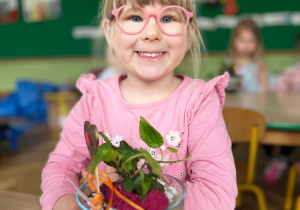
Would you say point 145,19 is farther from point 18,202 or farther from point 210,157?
point 18,202

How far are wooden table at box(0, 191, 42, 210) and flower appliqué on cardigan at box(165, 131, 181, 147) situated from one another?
31 cm

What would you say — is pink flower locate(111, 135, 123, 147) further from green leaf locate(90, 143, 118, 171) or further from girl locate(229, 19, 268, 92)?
girl locate(229, 19, 268, 92)

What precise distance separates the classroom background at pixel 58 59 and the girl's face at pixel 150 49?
162cm

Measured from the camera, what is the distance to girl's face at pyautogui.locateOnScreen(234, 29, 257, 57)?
2.83m

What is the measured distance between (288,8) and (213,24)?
794 millimetres

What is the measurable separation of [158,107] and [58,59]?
3.80 metres

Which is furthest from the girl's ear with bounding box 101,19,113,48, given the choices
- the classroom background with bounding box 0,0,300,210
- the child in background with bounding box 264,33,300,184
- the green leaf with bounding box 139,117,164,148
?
the child in background with bounding box 264,33,300,184

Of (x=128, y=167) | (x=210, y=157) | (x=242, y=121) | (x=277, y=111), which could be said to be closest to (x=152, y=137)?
(x=128, y=167)

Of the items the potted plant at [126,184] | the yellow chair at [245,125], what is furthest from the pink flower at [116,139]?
the yellow chair at [245,125]

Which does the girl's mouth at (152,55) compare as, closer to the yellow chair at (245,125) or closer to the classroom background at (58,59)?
the yellow chair at (245,125)

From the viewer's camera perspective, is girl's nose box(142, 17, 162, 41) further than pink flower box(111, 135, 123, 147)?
No

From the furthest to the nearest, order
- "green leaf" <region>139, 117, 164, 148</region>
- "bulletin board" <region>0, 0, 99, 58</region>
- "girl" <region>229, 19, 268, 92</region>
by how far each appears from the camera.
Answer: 1. "bulletin board" <region>0, 0, 99, 58</region>
2. "girl" <region>229, 19, 268, 92</region>
3. "green leaf" <region>139, 117, 164, 148</region>

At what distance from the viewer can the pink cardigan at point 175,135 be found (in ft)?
2.08

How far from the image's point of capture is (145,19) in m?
0.70
